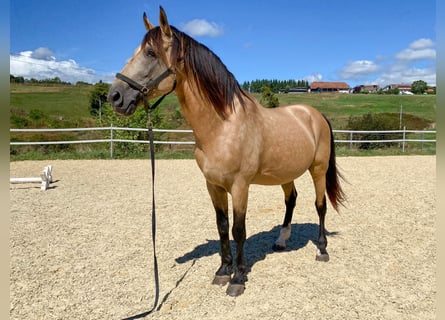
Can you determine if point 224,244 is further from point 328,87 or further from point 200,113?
point 328,87

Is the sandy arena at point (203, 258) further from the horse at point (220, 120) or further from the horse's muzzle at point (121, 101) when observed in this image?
the horse's muzzle at point (121, 101)

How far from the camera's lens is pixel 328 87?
312ft

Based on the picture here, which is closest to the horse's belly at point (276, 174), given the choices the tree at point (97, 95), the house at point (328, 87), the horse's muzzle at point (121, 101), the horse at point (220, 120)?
the horse at point (220, 120)

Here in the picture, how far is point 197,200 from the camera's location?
6.42m

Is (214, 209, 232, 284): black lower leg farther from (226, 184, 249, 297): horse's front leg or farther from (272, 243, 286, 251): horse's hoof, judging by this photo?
(272, 243, 286, 251): horse's hoof

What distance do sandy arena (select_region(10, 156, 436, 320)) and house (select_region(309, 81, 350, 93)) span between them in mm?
92640

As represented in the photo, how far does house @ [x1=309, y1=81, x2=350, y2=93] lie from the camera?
308 ft

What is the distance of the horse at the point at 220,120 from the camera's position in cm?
247

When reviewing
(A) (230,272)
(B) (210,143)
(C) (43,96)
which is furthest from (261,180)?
(C) (43,96)

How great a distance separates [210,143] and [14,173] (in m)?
8.45

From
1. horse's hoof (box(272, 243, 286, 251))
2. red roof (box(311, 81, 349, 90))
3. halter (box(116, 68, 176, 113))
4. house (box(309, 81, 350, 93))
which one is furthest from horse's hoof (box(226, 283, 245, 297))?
red roof (box(311, 81, 349, 90))

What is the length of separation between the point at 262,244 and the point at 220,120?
6.88 feet

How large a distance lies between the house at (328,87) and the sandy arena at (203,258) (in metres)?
92.6

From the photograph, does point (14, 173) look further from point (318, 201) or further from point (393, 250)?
point (393, 250)
